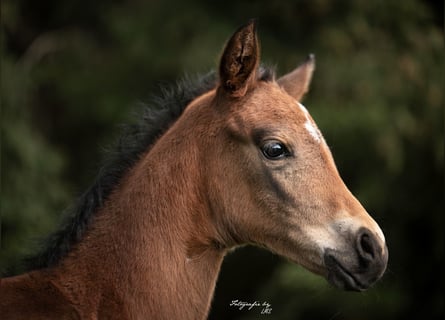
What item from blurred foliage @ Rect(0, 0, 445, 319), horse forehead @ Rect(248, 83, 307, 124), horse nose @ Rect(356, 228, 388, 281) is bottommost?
blurred foliage @ Rect(0, 0, 445, 319)

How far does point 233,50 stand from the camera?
149 inches

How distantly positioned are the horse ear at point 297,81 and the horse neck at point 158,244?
0.78 metres

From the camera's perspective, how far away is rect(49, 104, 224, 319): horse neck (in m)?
3.66

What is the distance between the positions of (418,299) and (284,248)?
20.5 feet

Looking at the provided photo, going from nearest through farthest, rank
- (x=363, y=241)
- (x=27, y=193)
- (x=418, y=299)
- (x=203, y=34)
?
(x=363, y=241)
(x=27, y=193)
(x=418, y=299)
(x=203, y=34)

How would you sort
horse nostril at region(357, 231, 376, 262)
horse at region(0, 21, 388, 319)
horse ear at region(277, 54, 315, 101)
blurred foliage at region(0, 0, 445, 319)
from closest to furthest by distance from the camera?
1. horse nostril at region(357, 231, 376, 262)
2. horse at region(0, 21, 388, 319)
3. horse ear at region(277, 54, 315, 101)
4. blurred foliage at region(0, 0, 445, 319)

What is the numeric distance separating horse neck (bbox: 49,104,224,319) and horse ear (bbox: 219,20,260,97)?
355 mm

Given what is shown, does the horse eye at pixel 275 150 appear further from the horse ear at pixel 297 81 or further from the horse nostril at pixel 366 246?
the horse ear at pixel 297 81

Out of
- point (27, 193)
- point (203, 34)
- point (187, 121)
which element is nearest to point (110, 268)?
point (187, 121)

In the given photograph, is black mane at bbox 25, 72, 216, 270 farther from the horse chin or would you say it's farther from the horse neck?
the horse chin

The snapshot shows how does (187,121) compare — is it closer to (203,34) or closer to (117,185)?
(117,185)

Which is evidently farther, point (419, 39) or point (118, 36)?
point (118, 36)

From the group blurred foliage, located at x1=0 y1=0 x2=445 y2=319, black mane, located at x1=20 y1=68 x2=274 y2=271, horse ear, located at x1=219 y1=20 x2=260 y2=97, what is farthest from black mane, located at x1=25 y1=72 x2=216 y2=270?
blurred foliage, located at x1=0 y1=0 x2=445 y2=319

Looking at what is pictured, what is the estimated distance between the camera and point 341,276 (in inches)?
139
